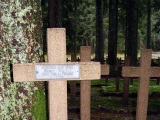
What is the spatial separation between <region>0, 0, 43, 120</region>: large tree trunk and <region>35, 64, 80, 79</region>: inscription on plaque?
1.47ft

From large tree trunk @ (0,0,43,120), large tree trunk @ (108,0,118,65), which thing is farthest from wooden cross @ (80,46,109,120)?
large tree trunk @ (108,0,118,65)

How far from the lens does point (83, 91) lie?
199 inches

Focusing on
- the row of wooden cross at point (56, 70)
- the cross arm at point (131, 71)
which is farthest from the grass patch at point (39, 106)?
the cross arm at point (131, 71)

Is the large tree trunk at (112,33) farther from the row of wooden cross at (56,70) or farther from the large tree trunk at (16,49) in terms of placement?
the row of wooden cross at (56,70)

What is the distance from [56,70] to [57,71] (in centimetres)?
2

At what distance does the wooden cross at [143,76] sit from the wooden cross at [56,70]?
1905 mm

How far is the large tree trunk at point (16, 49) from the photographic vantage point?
3.44 metres

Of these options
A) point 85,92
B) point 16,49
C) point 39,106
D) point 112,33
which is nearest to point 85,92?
point 85,92

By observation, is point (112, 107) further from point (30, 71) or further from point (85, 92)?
point (30, 71)

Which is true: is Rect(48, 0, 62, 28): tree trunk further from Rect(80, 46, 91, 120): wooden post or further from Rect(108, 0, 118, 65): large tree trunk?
Rect(108, 0, 118, 65): large tree trunk

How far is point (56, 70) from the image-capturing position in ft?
10.6

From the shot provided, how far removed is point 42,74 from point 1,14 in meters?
0.90

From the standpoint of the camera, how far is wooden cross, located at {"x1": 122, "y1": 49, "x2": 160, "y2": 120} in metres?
5.03

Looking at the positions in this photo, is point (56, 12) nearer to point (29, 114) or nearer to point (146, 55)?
point (146, 55)
